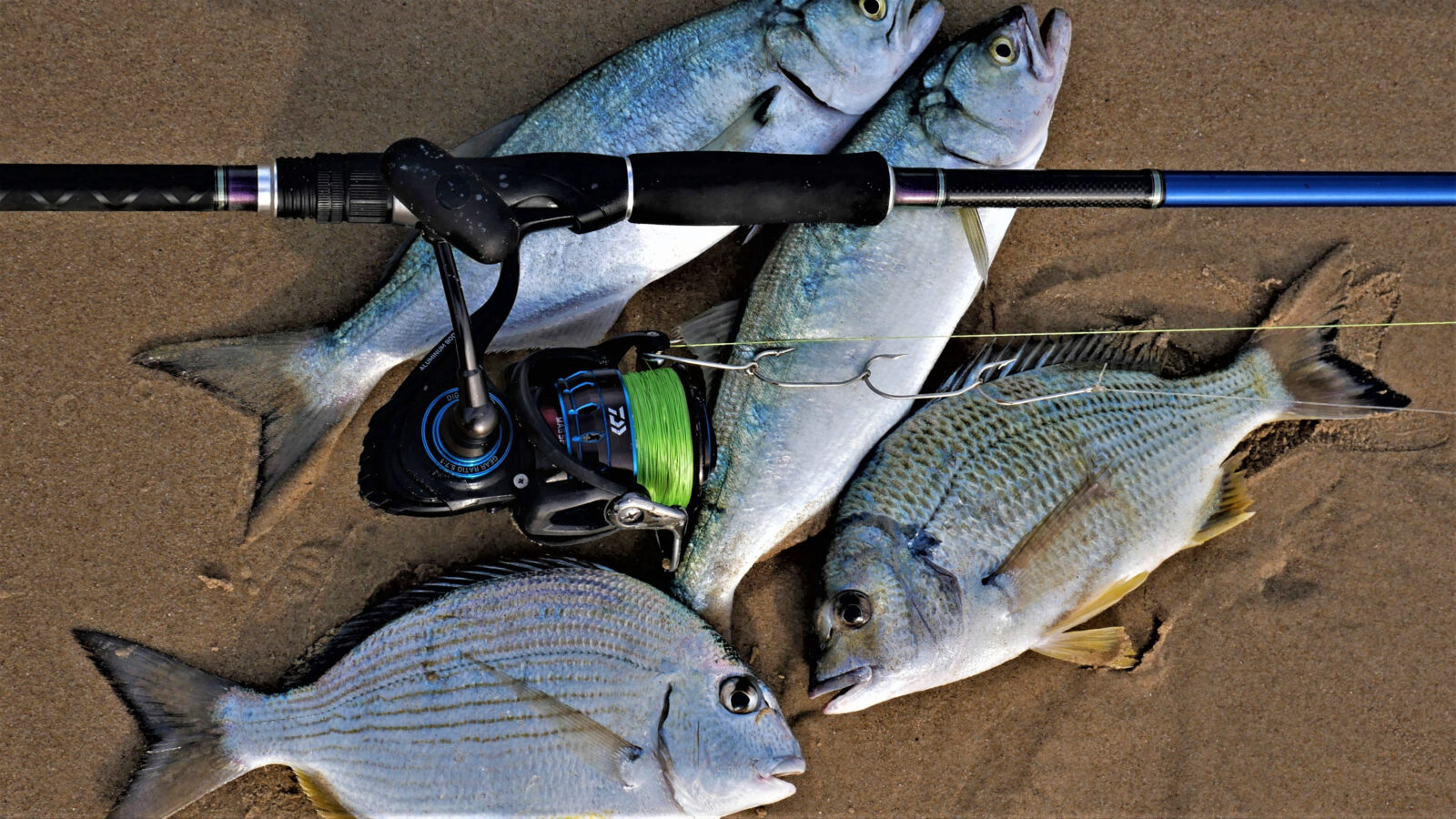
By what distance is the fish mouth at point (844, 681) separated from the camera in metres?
2.39

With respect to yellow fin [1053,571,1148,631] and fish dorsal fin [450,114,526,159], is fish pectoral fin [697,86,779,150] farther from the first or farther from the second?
yellow fin [1053,571,1148,631]

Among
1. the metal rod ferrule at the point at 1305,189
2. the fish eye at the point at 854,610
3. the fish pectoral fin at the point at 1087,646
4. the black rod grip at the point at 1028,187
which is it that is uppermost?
the black rod grip at the point at 1028,187

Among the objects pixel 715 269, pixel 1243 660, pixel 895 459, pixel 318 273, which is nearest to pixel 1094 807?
Answer: pixel 1243 660

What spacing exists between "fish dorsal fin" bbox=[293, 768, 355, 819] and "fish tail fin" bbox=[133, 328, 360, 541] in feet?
2.31

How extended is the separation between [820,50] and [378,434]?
1.39 metres

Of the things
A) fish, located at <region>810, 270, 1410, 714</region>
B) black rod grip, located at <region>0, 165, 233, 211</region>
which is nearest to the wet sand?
fish, located at <region>810, 270, 1410, 714</region>

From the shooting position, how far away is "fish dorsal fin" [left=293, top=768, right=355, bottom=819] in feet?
7.98

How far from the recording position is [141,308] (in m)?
2.53

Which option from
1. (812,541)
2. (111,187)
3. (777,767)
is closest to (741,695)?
(777,767)

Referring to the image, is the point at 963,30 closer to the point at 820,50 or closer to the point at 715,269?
the point at 820,50

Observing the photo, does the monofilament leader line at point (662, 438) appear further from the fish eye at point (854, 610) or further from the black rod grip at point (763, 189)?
the fish eye at point (854, 610)

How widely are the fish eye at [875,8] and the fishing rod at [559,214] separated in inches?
24.7

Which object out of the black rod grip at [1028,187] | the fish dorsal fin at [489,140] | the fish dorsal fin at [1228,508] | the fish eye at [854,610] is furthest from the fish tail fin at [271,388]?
the fish dorsal fin at [1228,508]

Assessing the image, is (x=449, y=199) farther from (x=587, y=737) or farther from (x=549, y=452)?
(x=587, y=737)
